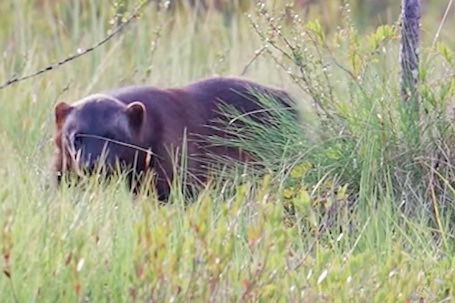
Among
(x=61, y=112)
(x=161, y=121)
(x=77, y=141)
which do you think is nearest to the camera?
(x=77, y=141)

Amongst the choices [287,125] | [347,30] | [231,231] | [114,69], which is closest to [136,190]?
[287,125]

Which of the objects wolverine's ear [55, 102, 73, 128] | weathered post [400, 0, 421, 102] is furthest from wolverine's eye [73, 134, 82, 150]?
weathered post [400, 0, 421, 102]

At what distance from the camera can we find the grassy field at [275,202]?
478 centimetres

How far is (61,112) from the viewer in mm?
7086

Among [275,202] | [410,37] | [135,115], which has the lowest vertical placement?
[275,202]

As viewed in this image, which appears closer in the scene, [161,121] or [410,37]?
[410,37]

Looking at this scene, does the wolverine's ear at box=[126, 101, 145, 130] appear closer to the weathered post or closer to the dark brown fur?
the dark brown fur

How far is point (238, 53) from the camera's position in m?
9.70

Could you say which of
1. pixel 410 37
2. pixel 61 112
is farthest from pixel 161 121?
pixel 410 37

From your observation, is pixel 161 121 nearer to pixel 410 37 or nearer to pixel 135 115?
pixel 135 115

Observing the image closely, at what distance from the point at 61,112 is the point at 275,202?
1.47 m

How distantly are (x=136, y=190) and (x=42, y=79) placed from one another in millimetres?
2173

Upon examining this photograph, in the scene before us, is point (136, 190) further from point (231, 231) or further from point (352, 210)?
point (231, 231)

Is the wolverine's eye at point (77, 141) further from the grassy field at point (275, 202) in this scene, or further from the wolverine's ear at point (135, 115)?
the wolverine's ear at point (135, 115)
